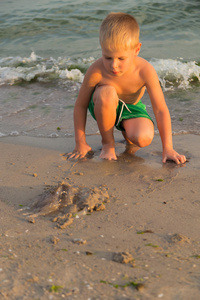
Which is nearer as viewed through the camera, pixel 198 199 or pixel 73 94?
pixel 198 199

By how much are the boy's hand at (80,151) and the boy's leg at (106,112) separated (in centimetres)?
15

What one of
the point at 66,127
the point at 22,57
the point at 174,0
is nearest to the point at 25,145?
the point at 66,127

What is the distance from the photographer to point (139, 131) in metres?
3.46

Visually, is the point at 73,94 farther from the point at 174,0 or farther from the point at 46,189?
the point at 174,0

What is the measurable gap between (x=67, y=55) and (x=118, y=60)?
4.43 m

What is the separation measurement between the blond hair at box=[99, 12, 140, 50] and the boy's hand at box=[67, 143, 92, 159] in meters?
0.93

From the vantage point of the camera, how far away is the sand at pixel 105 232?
1.76 metres

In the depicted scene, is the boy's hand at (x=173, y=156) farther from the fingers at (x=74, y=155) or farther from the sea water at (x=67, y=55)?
the sea water at (x=67, y=55)

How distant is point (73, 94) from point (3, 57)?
2.55m

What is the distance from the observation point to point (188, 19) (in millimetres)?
9273

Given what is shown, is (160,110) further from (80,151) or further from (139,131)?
(80,151)

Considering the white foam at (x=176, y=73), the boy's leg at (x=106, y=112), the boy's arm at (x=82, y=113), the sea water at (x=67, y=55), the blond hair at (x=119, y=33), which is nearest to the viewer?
the blond hair at (x=119, y=33)

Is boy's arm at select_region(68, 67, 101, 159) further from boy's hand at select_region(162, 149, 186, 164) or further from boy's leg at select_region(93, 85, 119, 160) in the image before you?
boy's hand at select_region(162, 149, 186, 164)

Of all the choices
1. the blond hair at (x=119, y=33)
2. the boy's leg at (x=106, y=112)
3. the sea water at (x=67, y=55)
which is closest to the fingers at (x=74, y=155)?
the boy's leg at (x=106, y=112)
